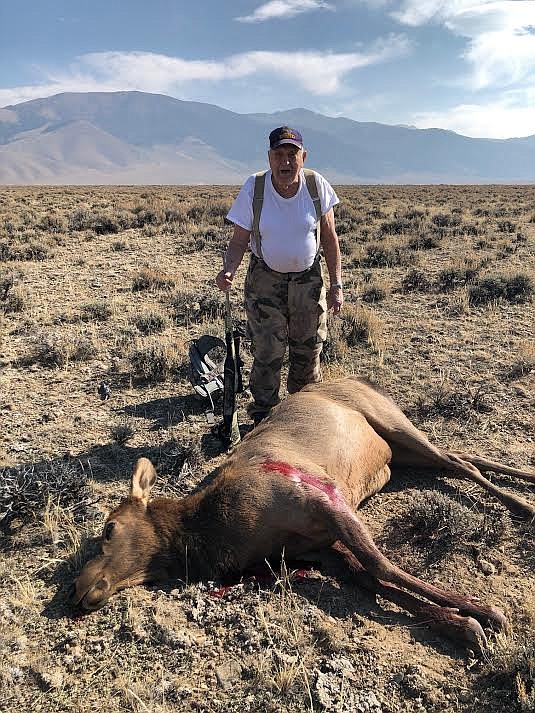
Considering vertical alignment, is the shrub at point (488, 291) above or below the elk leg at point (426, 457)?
above

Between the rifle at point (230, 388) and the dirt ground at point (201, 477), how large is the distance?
7.0 inches

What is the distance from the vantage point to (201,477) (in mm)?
4867

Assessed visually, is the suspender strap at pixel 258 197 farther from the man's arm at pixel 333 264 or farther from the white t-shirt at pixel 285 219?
the man's arm at pixel 333 264

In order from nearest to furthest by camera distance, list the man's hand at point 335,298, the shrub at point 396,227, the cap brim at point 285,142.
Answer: the cap brim at point 285,142 < the man's hand at point 335,298 < the shrub at point 396,227

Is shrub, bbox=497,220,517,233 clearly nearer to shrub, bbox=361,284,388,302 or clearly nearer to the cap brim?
shrub, bbox=361,284,388,302

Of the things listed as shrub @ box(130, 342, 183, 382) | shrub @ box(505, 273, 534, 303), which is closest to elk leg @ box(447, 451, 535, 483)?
shrub @ box(130, 342, 183, 382)

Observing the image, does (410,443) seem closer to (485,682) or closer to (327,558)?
(327,558)

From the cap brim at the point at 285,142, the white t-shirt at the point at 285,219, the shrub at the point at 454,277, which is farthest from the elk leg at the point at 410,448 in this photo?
the shrub at the point at 454,277

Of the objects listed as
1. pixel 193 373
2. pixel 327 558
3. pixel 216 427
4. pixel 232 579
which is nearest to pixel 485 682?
pixel 327 558

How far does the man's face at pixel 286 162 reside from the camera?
436 cm

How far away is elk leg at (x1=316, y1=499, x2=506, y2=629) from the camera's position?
121 inches

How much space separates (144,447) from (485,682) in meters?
3.52

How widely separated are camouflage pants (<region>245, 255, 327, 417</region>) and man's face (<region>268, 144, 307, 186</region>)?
82cm

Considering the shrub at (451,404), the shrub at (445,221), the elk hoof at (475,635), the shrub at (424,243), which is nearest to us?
the elk hoof at (475,635)
